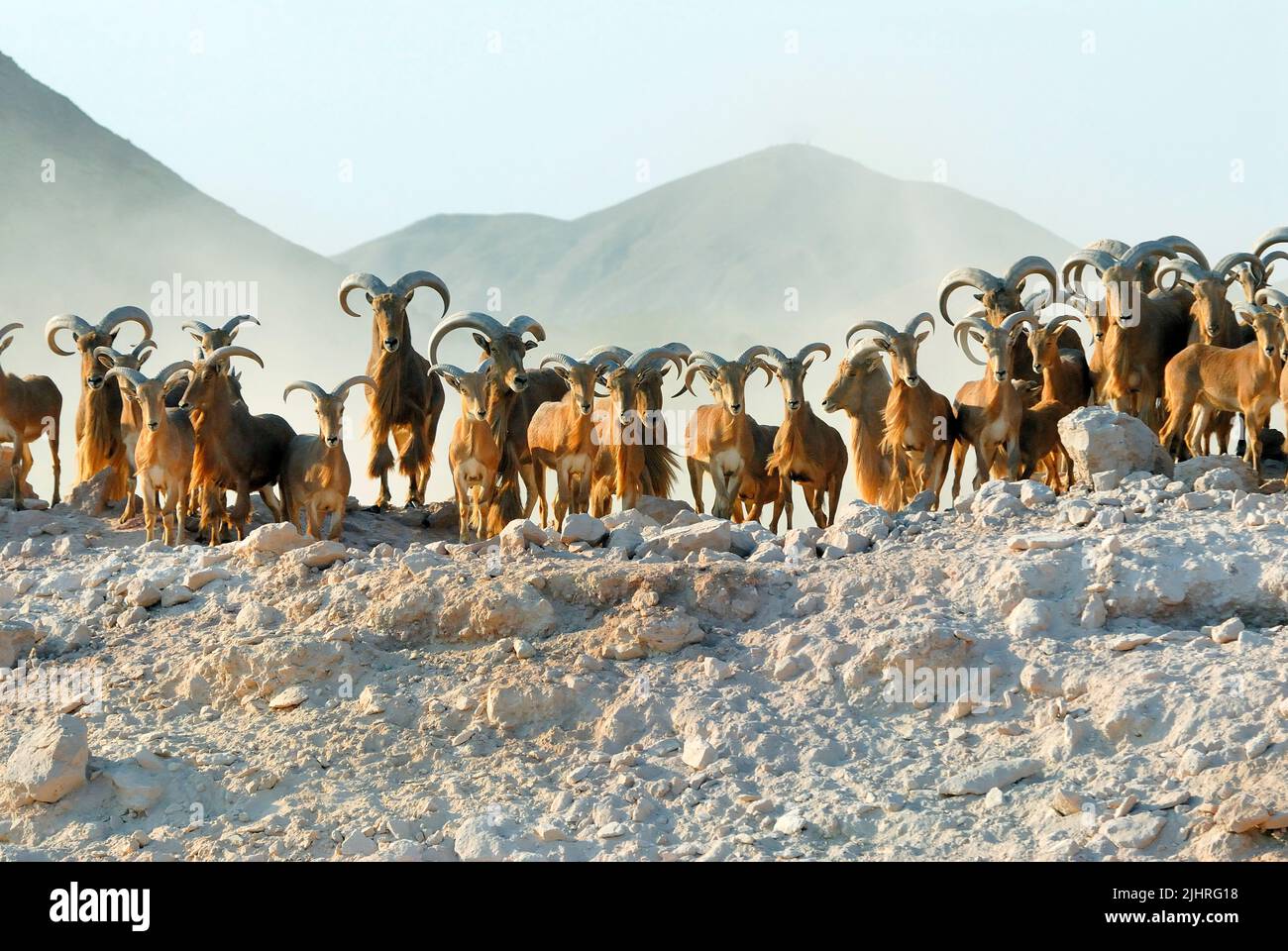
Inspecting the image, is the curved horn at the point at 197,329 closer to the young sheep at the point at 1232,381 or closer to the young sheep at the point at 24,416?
the young sheep at the point at 24,416

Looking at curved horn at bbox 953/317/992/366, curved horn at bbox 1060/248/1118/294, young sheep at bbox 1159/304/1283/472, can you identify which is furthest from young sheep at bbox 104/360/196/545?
young sheep at bbox 1159/304/1283/472

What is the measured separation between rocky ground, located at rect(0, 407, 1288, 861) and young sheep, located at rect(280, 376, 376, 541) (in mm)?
2733

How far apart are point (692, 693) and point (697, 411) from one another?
26.0ft

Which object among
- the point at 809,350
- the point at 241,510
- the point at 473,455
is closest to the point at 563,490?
the point at 473,455

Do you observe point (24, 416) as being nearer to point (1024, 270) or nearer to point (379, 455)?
point (379, 455)

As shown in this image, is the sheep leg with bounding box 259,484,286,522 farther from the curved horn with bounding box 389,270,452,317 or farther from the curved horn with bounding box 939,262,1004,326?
the curved horn with bounding box 939,262,1004,326

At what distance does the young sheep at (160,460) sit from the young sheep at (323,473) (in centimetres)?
106

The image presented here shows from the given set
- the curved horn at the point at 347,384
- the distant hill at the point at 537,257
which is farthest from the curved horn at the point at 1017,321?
the distant hill at the point at 537,257

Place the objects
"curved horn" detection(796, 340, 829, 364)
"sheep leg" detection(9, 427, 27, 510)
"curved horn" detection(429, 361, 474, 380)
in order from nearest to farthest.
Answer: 1. "curved horn" detection(429, 361, 474, 380)
2. "curved horn" detection(796, 340, 829, 364)
3. "sheep leg" detection(9, 427, 27, 510)

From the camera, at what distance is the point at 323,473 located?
17.0 metres

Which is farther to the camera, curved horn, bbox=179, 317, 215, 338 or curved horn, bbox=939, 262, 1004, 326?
curved horn, bbox=179, 317, 215, 338

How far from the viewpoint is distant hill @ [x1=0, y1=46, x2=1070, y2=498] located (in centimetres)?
6047

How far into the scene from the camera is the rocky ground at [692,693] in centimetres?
1052

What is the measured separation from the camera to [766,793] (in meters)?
10.9
